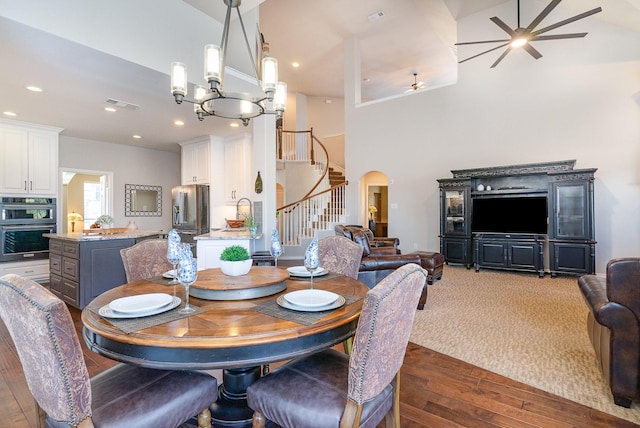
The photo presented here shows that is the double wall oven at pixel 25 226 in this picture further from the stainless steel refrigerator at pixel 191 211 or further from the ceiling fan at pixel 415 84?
the ceiling fan at pixel 415 84

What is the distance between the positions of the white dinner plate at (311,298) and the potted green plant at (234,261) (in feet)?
1.39

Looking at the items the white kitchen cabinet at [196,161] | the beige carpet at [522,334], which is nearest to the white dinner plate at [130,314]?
the beige carpet at [522,334]

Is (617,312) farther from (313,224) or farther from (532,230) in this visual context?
(313,224)

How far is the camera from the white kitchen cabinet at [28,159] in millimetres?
4996

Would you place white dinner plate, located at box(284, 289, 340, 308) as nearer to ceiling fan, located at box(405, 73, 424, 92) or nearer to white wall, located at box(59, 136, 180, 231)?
white wall, located at box(59, 136, 180, 231)

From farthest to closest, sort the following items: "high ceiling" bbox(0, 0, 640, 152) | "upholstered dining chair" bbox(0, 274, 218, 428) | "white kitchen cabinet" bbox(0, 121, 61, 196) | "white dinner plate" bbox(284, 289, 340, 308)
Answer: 1. "white kitchen cabinet" bbox(0, 121, 61, 196)
2. "high ceiling" bbox(0, 0, 640, 152)
3. "white dinner plate" bbox(284, 289, 340, 308)
4. "upholstered dining chair" bbox(0, 274, 218, 428)

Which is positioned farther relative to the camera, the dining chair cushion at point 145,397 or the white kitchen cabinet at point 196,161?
the white kitchen cabinet at point 196,161

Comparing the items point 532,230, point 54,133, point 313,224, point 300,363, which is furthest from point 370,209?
point 300,363

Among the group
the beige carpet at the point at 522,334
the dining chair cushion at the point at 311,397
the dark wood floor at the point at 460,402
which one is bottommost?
the dark wood floor at the point at 460,402

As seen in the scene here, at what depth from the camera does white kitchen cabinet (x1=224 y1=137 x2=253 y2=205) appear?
5789 mm

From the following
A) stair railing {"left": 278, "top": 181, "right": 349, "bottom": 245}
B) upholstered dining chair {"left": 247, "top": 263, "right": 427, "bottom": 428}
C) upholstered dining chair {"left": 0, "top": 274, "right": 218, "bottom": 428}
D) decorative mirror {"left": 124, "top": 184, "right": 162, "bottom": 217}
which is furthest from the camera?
stair railing {"left": 278, "top": 181, "right": 349, "bottom": 245}

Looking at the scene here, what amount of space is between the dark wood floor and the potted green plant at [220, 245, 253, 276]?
1281 mm

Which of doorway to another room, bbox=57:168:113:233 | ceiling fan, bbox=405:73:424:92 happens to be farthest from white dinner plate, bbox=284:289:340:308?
ceiling fan, bbox=405:73:424:92

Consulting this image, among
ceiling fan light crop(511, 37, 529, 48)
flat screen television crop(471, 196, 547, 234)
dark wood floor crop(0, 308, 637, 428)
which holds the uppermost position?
ceiling fan light crop(511, 37, 529, 48)
